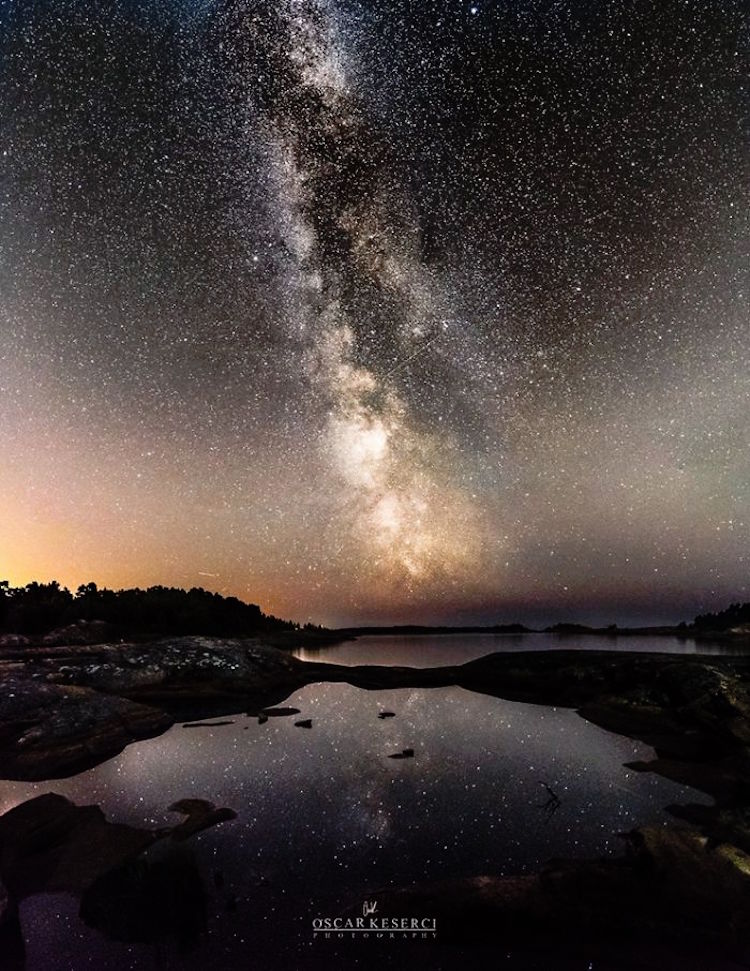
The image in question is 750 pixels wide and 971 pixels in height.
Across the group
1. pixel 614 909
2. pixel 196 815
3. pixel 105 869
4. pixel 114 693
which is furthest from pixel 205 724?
pixel 614 909

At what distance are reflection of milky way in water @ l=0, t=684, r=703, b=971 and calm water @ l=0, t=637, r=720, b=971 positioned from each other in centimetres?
5

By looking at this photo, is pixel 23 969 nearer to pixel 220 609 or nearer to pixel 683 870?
pixel 683 870

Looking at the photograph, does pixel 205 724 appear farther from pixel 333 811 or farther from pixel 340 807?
pixel 333 811

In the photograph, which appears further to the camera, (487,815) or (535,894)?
(487,815)

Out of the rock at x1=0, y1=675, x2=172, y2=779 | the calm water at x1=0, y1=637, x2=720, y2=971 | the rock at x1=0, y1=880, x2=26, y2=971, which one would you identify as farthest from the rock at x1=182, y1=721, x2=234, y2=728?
the rock at x1=0, y1=880, x2=26, y2=971

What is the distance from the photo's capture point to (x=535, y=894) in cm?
906

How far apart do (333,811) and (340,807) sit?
38 centimetres

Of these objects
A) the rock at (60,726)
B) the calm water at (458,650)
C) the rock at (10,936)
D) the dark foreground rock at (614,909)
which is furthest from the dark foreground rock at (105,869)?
the calm water at (458,650)

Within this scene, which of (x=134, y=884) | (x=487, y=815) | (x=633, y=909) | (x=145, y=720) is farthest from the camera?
(x=145, y=720)

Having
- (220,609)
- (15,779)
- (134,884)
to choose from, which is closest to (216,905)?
(134,884)

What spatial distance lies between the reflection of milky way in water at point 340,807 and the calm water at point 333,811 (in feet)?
0.15

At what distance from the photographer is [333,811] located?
13844mm

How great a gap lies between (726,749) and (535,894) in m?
15.9

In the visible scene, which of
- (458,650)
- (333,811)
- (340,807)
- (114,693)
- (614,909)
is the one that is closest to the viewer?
(614,909)
